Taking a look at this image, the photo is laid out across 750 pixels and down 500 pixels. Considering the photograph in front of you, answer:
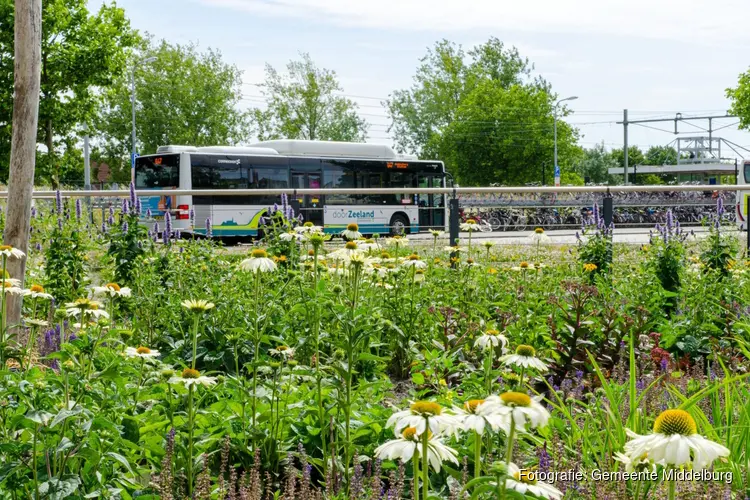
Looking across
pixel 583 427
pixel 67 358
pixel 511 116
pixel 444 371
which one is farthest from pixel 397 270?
pixel 511 116

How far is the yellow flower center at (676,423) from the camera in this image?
1621mm

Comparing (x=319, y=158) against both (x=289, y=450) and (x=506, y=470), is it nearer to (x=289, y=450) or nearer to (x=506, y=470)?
(x=289, y=450)

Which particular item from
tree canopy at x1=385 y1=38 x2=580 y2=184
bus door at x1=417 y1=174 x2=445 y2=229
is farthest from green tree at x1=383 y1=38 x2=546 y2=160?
bus door at x1=417 y1=174 x2=445 y2=229

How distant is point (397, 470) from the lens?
2.87 metres

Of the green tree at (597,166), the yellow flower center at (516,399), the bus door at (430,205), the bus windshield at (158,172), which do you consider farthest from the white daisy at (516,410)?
the green tree at (597,166)

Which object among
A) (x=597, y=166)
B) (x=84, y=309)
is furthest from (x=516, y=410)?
(x=597, y=166)

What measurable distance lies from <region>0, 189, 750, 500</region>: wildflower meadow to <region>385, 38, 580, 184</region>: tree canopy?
38047mm

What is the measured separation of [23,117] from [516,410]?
15.3 feet

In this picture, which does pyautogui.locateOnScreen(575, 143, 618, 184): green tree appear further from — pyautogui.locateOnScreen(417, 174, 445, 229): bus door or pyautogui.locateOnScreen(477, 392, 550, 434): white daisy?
pyautogui.locateOnScreen(477, 392, 550, 434): white daisy

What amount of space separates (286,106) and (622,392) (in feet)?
130

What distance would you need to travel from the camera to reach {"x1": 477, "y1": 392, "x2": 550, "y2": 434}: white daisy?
1.58m

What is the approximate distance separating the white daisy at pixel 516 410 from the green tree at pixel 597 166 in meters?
84.6

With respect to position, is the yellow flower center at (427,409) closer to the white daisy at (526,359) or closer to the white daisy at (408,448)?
the white daisy at (408,448)

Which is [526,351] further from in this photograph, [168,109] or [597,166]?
[597,166]
